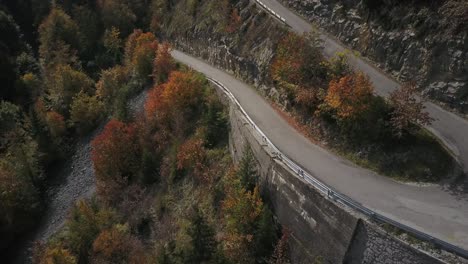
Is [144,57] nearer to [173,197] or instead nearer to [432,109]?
[173,197]

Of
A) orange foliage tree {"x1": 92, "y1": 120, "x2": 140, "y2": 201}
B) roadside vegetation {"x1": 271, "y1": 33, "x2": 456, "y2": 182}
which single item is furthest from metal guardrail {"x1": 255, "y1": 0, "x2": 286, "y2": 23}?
orange foliage tree {"x1": 92, "y1": 120, "x2": 140, "y2": 201}

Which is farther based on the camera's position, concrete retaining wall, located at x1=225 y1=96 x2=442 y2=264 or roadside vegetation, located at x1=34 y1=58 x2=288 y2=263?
roadside vegetation, located at x1=34 y1=58 x2=288 y2=263

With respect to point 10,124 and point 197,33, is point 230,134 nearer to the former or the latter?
point 197,33

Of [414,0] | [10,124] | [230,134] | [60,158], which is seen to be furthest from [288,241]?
[10,124]

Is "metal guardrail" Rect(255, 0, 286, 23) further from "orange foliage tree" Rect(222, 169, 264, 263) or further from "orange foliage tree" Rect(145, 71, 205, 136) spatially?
"orange foliage tree" Rect(222, 169, 264, 263)

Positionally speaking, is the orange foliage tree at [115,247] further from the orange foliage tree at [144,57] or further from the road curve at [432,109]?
the road curve at [432,109]
